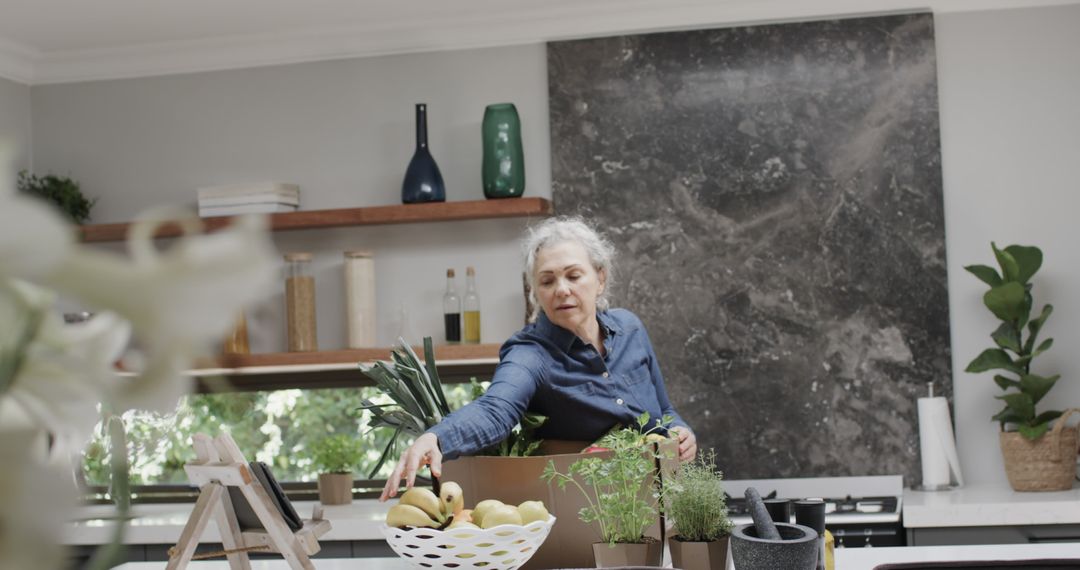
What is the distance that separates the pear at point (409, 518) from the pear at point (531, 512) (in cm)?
14

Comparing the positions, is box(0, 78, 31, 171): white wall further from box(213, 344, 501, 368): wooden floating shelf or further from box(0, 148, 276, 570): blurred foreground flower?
box(0, 148, 276, 570): blurred foreground flower

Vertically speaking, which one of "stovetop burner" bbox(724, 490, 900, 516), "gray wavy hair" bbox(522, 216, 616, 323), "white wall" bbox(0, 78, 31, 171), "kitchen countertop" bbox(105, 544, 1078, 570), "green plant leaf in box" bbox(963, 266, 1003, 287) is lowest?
"stovetop burner" bbox(724, 490, 900, 516)

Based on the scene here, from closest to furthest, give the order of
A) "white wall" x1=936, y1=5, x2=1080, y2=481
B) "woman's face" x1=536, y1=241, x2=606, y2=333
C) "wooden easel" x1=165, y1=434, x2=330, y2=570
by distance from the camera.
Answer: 1. "wooden easel" x1=165, y1=434, x2=330, y2=570
2. "woman's face" x1=536, y1=241, x2=606, y2=333
3. "white wall" x1=936, y1=5, x2=1080, y2=481

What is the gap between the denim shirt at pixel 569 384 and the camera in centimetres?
222

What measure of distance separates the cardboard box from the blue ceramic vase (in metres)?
2.30

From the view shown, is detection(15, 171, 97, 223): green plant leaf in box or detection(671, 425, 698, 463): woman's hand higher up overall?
detection(15, 171, 97, 223): green plant leaf in box

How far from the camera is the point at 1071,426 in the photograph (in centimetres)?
372

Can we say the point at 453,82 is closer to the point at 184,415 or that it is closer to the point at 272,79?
the point at 272,79

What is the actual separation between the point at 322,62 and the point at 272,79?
0.22 meters

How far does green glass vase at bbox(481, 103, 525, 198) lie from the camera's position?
4.05m

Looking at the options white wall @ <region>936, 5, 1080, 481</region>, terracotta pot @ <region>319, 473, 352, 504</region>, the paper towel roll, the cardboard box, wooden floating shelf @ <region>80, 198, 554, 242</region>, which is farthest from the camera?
terracotta pot @ <region>319, 473, 352, 504</region>

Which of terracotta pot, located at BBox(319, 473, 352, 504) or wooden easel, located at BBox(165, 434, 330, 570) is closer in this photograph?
wooden easel, located at BBox(165, 434, 330, 570)

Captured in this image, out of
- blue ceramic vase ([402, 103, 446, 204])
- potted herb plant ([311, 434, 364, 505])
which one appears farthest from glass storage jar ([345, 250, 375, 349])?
potted herb plant ([311, 434, 364, 505])

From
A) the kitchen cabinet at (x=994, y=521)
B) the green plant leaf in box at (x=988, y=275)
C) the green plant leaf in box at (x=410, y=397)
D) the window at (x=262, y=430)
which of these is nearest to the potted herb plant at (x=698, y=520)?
the green plant leaf in box at (x=410, y=397)
